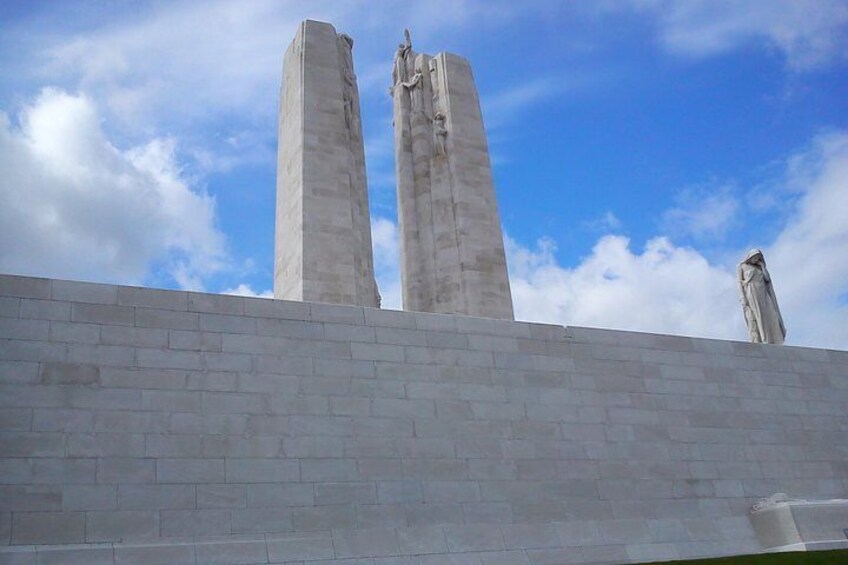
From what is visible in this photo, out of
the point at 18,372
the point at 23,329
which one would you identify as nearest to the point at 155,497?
the point at 18,372

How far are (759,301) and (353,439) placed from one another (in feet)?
38.3

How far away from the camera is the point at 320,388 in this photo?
1373 centimetres

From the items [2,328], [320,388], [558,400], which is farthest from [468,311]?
[2,328]

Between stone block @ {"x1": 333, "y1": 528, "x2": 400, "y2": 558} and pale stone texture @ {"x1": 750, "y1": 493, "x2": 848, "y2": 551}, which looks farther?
pale stone texture @ {"x1": 750, "y1": 493, "x2": 848, "y2": 551}

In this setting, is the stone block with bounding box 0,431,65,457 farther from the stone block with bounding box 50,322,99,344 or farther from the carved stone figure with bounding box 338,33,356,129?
the carved stone figure with bounding box 338,33,356,129

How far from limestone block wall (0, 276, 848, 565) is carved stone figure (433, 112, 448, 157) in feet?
31.3

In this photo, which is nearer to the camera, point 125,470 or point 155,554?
point 155,554

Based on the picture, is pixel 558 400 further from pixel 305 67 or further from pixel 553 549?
pixel 305 67

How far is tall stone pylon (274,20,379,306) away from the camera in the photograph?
20.9m

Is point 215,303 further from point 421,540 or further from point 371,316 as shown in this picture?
point 421,540

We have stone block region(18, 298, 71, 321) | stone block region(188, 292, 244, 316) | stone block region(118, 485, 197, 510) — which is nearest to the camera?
stone block region(118, 485, 197, 510)

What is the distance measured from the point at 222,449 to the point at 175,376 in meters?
1.33

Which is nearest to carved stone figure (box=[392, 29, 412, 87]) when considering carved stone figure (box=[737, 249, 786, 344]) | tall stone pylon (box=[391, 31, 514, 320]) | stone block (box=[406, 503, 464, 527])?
tall stone pylon (box=[391, 31, 514, 320])

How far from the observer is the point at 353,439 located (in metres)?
13.6
